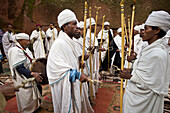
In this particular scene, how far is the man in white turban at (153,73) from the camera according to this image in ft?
4.94

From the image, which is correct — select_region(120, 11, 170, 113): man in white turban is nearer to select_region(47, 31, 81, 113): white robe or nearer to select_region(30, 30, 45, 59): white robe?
select_region(47, 31, 81, 113): white robe

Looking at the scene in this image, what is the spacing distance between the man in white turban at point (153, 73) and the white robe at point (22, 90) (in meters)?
2.45

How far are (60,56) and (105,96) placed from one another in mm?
2748

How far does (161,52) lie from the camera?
1506 millimetres

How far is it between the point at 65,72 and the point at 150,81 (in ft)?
4.06

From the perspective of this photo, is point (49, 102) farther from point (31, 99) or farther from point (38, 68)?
point (38, 68)

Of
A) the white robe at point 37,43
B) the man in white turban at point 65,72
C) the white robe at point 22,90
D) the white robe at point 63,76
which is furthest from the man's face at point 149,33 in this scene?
the white robe at point 37,43

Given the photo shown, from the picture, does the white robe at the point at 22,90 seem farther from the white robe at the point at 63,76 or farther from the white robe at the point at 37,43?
the white robe at the point at 37,43

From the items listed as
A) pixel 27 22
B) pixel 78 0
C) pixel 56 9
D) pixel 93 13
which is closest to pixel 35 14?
pixel 27 22

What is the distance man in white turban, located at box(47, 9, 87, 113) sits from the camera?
73.5 inches

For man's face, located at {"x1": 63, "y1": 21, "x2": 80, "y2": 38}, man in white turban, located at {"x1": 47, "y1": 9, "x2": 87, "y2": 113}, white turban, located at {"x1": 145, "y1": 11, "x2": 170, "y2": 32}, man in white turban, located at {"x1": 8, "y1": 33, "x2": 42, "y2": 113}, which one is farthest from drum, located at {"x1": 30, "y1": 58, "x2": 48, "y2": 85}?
→ white turban, located at {"x1": 145, "y1": 11, "x2": 170, "y2": 32}

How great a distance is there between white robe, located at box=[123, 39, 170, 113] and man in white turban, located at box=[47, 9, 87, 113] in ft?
2.63

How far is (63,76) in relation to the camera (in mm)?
1855

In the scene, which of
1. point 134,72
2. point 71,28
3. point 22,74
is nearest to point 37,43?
point 22,74
